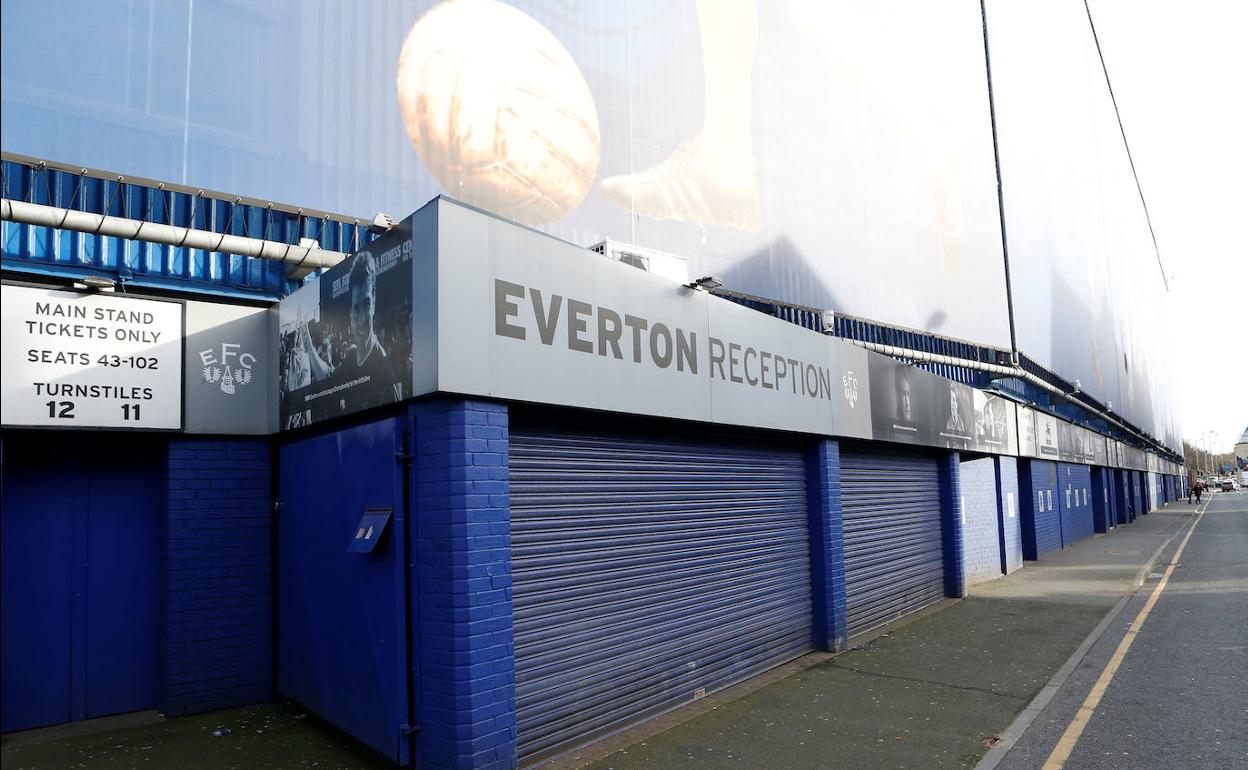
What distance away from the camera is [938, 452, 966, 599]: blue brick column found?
14680 millimetres

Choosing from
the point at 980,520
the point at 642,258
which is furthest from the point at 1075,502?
the point at 642,258

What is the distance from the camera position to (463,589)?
5.41 m

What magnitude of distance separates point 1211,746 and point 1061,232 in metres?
36.6

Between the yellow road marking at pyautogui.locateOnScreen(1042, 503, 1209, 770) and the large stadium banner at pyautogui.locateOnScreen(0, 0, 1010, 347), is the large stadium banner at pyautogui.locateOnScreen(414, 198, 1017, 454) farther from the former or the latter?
the yellow road marking at pyautogui.locateOnScreen(1042, 503, 1209, 770)

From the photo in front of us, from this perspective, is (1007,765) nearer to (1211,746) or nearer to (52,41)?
(1211,746)

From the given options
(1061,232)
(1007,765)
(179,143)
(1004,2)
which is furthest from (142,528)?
(1061,232)

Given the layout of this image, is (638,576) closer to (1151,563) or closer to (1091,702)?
(1091,702)

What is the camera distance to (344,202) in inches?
352

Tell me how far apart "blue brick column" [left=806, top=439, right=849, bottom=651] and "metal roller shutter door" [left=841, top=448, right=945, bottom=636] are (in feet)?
1.94

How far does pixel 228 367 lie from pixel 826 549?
24.8ft

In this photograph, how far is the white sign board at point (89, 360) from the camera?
258 inches

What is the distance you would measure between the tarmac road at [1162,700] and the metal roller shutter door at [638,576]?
2.99 m

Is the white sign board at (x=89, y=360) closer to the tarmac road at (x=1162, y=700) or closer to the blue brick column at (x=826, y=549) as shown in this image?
the blue brick column at (x=826, y=549)

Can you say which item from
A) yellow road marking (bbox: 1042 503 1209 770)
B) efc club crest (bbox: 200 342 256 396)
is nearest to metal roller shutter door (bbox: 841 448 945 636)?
yellow road marking (bbox: 1042 503 1209 770)
